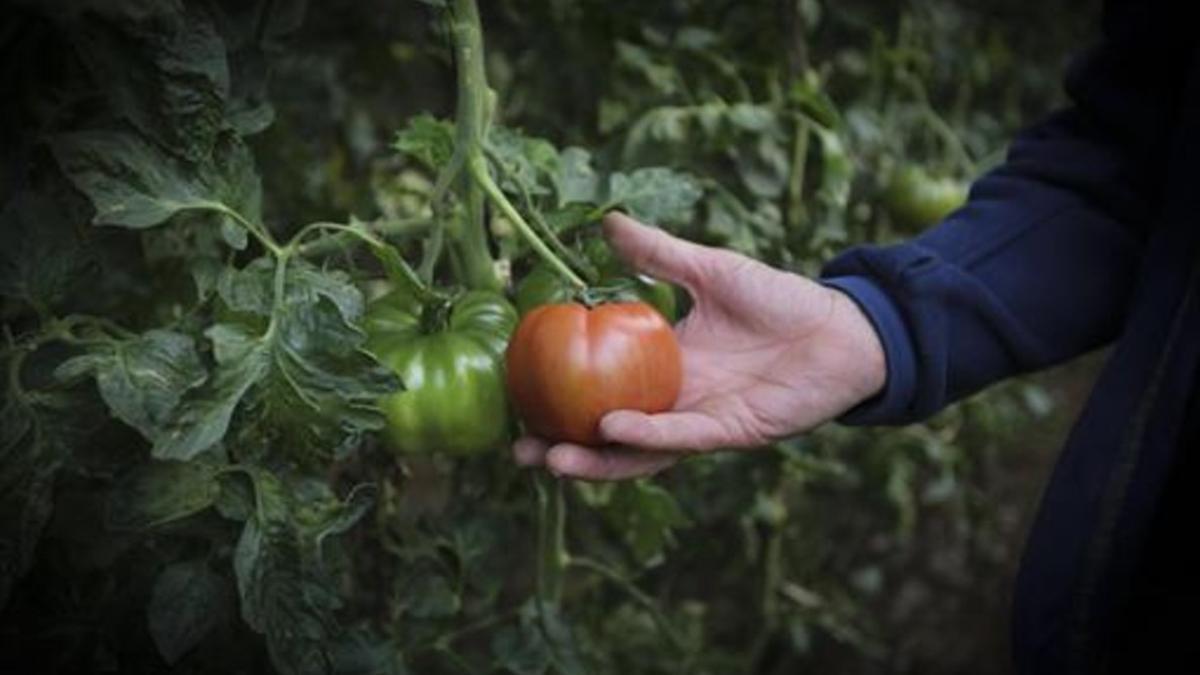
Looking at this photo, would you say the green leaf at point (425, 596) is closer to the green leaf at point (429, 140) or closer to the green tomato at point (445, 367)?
the green tomato at point (445, 367)

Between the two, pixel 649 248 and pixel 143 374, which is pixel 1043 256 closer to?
pixel 649 248

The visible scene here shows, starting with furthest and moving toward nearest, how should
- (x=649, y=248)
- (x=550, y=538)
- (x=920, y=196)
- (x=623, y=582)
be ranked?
(x=920, y=196) → (x=623, y=582) → (x=550, y=538) → (x=649, y=248)

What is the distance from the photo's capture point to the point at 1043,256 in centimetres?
115

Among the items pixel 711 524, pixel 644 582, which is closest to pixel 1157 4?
pixel 711 524

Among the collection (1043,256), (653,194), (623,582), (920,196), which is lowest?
(623,582)

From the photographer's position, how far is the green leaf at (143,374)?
2.46 feet

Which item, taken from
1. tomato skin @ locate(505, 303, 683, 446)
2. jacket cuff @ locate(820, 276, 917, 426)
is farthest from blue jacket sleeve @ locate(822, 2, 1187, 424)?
tomato skin @ locate(505, 303, 683, 446)

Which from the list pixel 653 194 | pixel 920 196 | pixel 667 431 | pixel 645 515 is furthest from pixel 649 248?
pixel 920 196

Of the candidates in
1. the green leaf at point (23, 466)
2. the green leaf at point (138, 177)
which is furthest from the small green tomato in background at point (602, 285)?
the green leaf at point (23, 466)

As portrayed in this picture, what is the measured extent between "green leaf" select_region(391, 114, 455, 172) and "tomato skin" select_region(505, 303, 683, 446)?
137 millimetres

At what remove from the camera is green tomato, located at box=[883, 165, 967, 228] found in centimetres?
160

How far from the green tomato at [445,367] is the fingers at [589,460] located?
0.03 metres

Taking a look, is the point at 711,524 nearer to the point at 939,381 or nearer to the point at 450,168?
the point at 939,381

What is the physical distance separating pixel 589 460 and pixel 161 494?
0.31 metres
